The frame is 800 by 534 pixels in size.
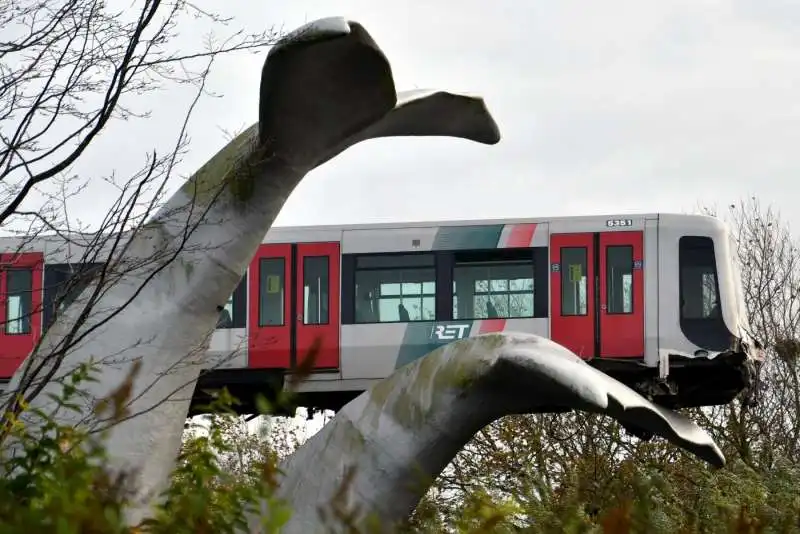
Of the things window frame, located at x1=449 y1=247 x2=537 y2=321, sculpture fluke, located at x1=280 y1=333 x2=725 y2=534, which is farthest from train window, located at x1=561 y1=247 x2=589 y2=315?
sculpture fluke, located at x1=280 y1=333 x2=725 y2=534

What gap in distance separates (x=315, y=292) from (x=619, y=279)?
3712 millimetres

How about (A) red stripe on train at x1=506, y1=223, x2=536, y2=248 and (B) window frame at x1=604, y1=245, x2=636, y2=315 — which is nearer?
(B) window frame at x1=604, y1=245, x2=636, y2=315

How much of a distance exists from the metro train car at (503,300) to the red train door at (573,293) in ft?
0.06

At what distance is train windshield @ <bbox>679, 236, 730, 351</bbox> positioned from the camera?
59.3ft

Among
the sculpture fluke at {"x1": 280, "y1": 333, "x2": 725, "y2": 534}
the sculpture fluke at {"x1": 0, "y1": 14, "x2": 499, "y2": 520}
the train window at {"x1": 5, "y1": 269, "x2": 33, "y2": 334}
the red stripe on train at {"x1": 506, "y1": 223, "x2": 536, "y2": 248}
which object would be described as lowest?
the sculpture fluke at {"x1": 280, "y1": 333, "x2": 725, "y2": 534}

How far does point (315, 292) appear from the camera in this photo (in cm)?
1845

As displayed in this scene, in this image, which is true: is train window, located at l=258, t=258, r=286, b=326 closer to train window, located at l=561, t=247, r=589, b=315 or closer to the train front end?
train window, located at l=561, t=247, r=589, b=315

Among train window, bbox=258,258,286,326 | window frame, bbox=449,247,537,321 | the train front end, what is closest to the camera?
the train front end

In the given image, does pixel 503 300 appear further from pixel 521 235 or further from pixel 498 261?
pixel 521 235

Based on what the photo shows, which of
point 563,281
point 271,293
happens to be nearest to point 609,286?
point 563,281

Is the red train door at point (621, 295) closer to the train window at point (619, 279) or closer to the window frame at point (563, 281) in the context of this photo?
the train window at point (619, 279)

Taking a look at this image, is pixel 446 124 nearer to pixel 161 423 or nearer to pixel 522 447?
pixel 161 423

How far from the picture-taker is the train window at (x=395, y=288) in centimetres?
1833

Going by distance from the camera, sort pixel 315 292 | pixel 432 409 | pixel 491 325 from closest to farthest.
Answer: pixel 432 409 < pixel 491 325 < pixel 315 292
